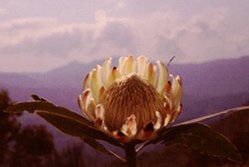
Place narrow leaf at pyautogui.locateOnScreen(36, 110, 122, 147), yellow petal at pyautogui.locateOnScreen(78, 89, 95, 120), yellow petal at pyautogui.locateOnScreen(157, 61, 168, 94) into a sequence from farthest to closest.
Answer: yellow petal at pyautogui.locateOnScreen(157, 61, 168, 94) < yellow petal at pyautogui.locateOnScreen(78, 89, 95, 120) < narrow leaf at pyautogui.locateOnScreen(36, 110, 122, 147)

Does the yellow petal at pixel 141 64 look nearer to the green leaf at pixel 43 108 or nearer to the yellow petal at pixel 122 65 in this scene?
the yellow petal at pixel 122 65

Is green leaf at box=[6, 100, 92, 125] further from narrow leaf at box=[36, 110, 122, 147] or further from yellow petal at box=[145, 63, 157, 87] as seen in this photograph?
yellow petal at box=[145, 63, 157, 87]

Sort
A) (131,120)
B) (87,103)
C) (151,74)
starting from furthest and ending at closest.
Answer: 1. (151,74)
2. (87,103)
3. (131,120)

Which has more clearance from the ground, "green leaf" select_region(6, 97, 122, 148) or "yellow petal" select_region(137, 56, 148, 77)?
"yellow petal" select_region(137, 56, 148, 77)

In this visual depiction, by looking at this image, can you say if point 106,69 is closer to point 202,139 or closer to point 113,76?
point 113,76

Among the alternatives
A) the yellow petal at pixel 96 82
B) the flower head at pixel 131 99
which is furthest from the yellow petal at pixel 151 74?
the yellow petal at pixel 96 82

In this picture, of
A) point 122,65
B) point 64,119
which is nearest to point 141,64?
point 122,65

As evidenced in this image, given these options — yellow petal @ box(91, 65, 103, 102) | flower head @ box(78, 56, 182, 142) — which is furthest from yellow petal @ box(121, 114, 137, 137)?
yellow petal @ box(91, 65, 103, 102)
